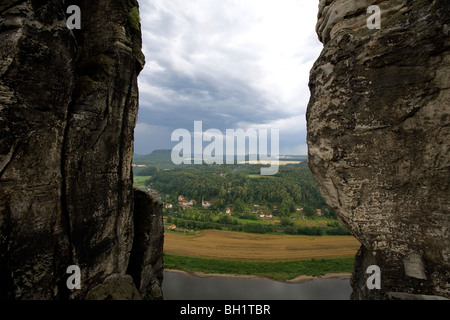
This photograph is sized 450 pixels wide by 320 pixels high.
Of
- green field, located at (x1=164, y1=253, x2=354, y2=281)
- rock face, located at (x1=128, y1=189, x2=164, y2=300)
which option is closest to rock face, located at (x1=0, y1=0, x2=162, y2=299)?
rock face, located at (x1=128, y1=189, x2=164, y2=300)

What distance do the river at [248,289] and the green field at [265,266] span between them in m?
0.95

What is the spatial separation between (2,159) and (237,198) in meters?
52.6

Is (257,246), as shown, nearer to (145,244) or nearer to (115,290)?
(145,244)

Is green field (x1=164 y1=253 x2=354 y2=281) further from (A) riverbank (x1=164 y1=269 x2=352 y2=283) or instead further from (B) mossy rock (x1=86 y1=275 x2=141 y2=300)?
(B) mossy rock (x1=86 y1=275 x2=141 y2=300)

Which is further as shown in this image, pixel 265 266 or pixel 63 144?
pixel 265 266

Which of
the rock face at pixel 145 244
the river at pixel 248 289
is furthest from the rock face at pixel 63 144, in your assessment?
the river at pixel 248 289

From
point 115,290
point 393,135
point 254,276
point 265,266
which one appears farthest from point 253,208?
point 393,135

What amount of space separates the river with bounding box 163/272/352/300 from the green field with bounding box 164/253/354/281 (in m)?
0.95

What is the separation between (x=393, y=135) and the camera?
221 inches

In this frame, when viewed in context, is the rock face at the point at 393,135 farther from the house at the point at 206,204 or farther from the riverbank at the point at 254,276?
the house at the point at 206,204

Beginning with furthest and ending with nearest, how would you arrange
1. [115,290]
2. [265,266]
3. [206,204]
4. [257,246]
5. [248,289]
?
[206,204] < [257,246] < [265,266] < [248,289] < [115,290]

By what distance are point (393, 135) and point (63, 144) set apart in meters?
8.94

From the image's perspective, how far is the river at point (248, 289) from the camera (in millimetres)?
18312

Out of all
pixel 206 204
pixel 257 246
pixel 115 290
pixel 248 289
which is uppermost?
pixel 115 290
